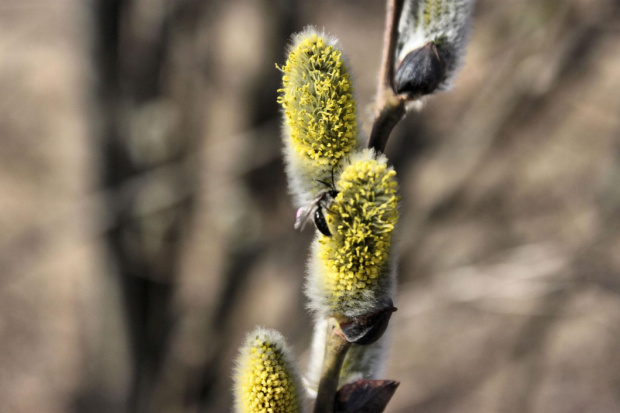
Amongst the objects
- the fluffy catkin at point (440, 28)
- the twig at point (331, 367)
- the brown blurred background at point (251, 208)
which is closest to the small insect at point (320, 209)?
the twig at point (331, 367)

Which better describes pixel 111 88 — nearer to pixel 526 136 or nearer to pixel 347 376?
pixel 347 376

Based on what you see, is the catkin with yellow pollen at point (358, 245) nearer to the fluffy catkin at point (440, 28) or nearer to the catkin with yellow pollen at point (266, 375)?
the catkin with yellow pollen at point (266, 375)

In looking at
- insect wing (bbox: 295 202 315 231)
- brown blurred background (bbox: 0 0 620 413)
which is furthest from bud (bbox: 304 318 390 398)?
brown blurred background (bbox: 0 0 620 413)

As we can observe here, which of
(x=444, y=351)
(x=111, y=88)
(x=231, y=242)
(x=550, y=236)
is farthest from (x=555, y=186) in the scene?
(x=111, y=88)

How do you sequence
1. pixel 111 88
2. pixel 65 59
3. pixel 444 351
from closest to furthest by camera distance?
pixel 111 88 < pixel 444 351 < pixel 65 59

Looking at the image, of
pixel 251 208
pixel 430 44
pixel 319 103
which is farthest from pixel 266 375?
pixel 251 208

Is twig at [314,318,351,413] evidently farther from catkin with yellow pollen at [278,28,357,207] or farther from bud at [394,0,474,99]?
bud at [394,0,474,99]
